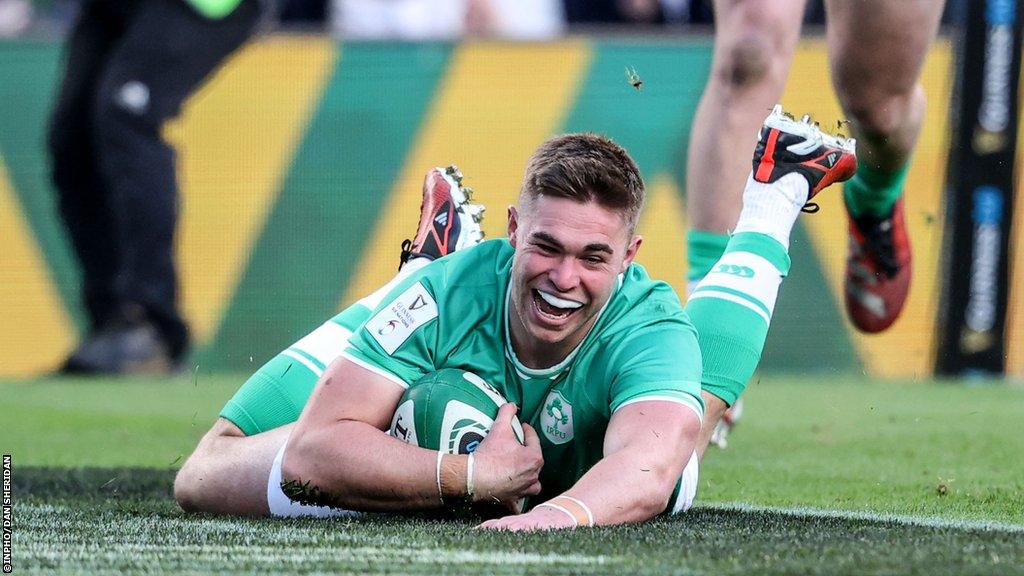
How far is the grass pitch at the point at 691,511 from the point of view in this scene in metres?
2.90

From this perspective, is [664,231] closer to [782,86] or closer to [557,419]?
[782,86]

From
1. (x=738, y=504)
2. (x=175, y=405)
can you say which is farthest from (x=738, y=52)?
(x=175, y=405)

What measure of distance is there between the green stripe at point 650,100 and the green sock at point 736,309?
438 cm

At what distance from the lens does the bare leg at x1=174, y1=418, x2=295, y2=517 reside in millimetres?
3939

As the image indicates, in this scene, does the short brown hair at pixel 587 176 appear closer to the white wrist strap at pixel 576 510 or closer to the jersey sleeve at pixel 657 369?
the jersey sleeve at pixel 657 369

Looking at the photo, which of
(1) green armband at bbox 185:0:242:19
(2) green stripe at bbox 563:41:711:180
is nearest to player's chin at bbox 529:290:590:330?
(1) green armband at bbox 185:0:242:19

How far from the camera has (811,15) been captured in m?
9.11

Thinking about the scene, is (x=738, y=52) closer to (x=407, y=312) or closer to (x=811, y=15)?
(x=407, y=312)

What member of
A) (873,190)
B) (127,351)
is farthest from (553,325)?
(127,351)

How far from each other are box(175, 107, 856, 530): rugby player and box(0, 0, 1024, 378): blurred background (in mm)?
4672

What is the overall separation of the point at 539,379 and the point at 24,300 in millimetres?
5646

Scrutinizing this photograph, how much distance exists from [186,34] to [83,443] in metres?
2.83

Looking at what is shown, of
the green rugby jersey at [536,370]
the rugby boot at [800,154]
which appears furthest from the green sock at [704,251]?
the green rugby jersey at [536,370]

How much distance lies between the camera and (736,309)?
4258 mm
